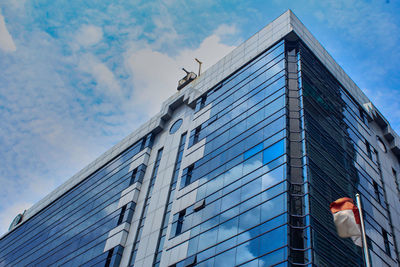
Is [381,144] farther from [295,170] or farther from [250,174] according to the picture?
[250,174]

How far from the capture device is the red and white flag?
737 inches

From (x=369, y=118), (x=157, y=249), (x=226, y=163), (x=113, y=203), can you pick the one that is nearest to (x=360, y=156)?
(x=369, y=118)

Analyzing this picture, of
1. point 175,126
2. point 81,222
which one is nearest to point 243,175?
point 175,126

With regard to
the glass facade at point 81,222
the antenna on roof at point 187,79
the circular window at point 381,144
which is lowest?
the glass facade at point 81,222

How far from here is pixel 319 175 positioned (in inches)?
1217

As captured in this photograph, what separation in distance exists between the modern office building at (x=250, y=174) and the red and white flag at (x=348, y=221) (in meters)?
6.81

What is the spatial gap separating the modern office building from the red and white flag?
681 cm

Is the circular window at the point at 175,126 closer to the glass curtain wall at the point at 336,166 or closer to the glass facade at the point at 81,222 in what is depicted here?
the glass facade at the point at 81,222

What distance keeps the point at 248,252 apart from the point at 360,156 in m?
15.7

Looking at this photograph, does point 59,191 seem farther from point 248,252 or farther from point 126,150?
point 248,252

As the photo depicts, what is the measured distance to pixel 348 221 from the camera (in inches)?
745

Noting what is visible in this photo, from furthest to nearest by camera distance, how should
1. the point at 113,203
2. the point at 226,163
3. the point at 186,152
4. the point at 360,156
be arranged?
1. the point at 113,203
2. the point at 186,152
3. the point at 360,156
4. the point at 226,163

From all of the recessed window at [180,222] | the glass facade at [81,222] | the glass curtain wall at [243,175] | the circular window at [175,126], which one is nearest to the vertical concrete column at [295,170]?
the glass curtain wall at [243,175]

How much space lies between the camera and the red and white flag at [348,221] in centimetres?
1872
